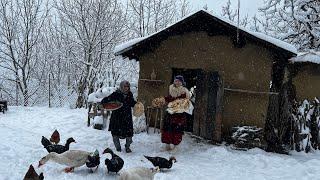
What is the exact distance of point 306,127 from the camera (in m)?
10.6

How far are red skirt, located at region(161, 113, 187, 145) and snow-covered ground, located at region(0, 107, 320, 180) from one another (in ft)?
1.23

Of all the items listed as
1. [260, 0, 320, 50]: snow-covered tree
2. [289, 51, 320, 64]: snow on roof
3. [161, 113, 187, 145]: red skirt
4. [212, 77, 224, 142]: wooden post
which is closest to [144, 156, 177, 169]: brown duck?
[161, 113, 187, 145]: red skirt

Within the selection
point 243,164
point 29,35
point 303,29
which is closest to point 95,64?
point 29,35

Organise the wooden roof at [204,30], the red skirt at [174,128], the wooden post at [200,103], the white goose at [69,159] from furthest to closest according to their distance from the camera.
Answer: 1. the wooden post at [200,103]
2. the wooden roof at [204,30]
3. the red skirt at [174,128]
4. the white goose at [69,159]

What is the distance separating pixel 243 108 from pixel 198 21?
2.80m

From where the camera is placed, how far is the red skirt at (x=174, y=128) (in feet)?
30.7

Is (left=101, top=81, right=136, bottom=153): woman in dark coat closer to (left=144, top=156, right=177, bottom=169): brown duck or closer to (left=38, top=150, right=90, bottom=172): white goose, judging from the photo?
(left=144, top=156, right=177, bottom=169): brown duck

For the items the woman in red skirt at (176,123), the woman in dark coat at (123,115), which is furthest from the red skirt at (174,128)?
the woman in dark coat at (123,115)

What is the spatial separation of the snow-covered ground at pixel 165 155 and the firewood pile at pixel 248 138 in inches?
11.2

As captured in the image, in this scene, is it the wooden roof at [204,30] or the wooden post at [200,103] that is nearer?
the wooden roof at [204,30]

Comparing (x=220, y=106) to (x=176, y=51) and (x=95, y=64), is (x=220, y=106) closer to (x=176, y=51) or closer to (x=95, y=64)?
(x=176, y=51)

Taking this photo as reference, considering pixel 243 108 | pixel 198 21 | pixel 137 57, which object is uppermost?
pixel 198 21

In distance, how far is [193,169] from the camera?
8.09 meters

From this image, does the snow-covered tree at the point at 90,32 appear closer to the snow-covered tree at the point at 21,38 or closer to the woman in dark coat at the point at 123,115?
the snow-covered tree at the point at 21,38
